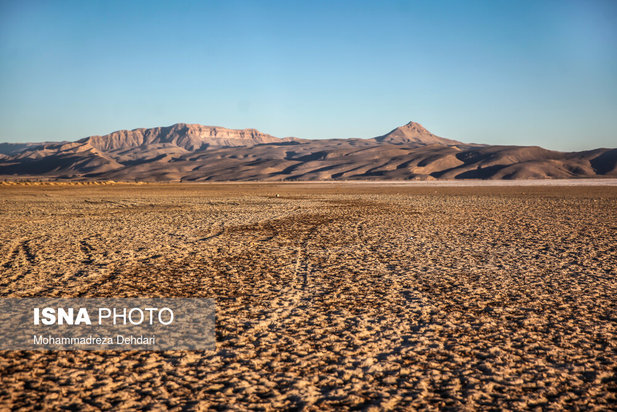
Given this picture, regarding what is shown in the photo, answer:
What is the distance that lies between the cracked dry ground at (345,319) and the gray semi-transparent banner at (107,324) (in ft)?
0.91

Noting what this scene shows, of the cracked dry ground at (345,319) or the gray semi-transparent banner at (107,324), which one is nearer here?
the cracked dry ground at (345,319)

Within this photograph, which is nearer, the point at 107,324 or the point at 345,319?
the point at 107,324

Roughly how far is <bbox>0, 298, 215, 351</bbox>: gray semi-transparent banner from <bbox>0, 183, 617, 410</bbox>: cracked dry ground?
28cm

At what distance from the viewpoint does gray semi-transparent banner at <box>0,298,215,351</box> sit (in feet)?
17.3

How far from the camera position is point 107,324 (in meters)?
5.89

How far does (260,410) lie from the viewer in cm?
387

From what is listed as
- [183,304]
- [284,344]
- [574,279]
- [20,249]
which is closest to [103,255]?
[20,249]

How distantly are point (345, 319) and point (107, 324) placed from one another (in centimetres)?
308

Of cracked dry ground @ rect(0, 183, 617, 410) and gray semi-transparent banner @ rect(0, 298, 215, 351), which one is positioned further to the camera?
gray semi-transparent banner @ rect(0, 298, 215, 351)

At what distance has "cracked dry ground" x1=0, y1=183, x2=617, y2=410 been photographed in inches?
163

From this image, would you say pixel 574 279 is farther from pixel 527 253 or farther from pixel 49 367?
pixel 49 367

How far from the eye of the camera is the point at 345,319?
611 centimetres

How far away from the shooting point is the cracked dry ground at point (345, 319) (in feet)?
13.6

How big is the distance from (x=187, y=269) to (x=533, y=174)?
137 meters
